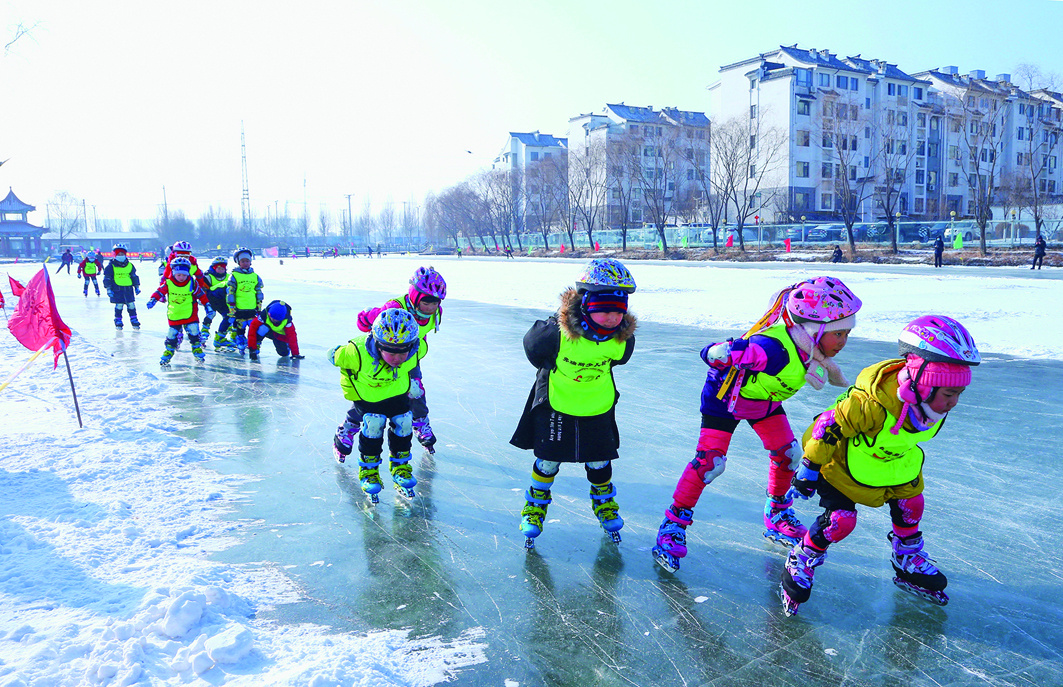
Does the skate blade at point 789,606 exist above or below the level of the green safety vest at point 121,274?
below

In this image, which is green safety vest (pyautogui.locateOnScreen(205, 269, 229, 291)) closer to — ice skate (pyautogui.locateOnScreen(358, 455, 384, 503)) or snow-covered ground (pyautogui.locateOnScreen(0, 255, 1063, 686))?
snow-covered ground (pyautogui.locateOnScreen(0, 255, 1063, 686))

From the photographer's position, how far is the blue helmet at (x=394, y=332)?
4.50 m

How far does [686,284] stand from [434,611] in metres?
22.0

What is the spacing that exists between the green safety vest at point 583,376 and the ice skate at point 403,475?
1491mm

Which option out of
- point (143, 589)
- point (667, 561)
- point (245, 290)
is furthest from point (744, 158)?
point (143, 589)

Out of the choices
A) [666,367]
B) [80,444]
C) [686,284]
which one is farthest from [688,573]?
[686,284]

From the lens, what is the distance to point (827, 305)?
3393 millimetres

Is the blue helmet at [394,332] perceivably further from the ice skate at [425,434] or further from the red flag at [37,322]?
the red flag at [37,322]

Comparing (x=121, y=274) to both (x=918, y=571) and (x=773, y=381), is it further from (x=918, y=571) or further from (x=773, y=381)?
(x=918, y=571)

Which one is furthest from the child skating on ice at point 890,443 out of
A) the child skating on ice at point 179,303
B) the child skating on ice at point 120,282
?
the child skating on ice at point 120,282

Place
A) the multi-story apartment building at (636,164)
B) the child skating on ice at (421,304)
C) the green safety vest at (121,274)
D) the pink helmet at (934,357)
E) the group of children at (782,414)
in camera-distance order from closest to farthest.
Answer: the pink helmet at (934,357) → the group of children at (782,414) → the child skating on ice at (421,304) → the green safety vest at (121,274) → the multi-story apartment building at (636,164)

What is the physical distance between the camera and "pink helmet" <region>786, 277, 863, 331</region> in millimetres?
3391

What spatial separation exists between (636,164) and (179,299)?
143 ft

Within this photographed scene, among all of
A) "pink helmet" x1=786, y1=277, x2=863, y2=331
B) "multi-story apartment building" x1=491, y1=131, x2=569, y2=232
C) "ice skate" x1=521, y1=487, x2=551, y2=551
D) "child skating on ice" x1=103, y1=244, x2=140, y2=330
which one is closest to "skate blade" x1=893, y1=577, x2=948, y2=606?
"pink helmet" x1=786, y1=277, x2=863, y2=331
